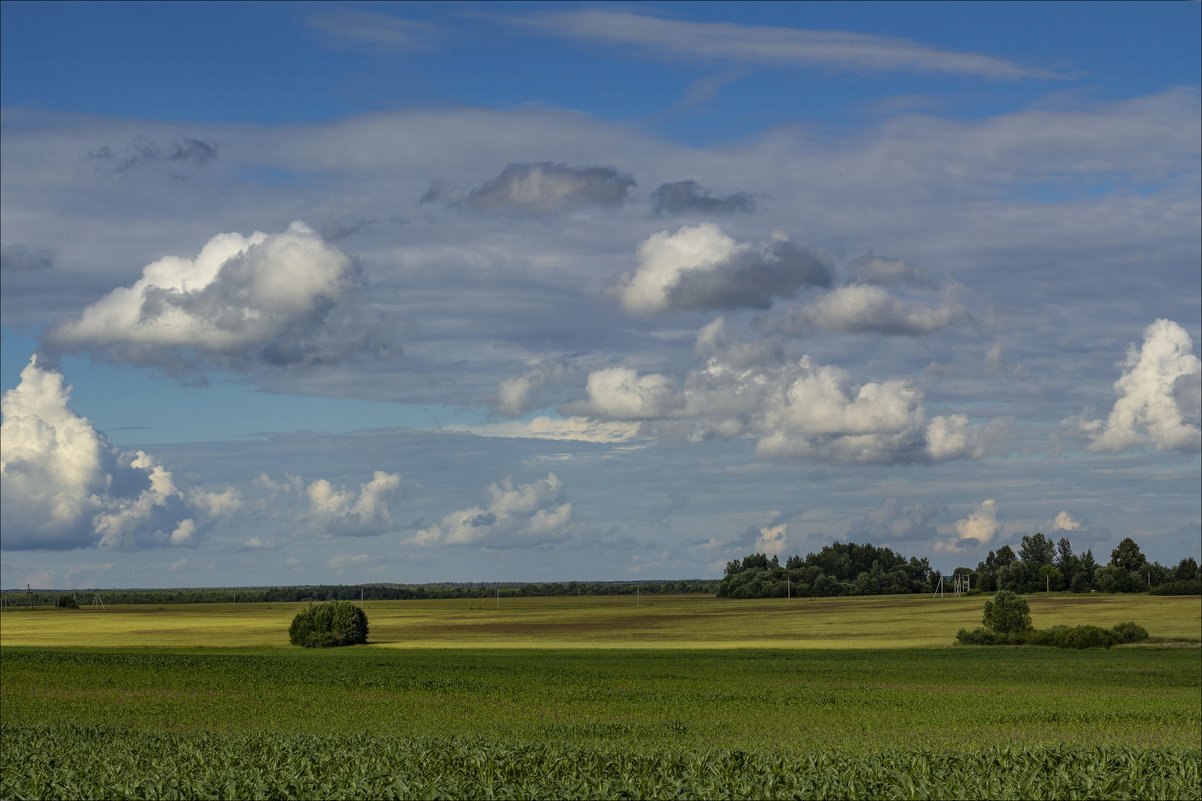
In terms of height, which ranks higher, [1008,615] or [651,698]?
[651,698]

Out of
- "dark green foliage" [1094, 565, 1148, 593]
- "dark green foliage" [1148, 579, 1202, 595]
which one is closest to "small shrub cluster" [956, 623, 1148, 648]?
"dark green foliage" [1148, 579, 1202, 595]

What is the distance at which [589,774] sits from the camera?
18469 millimetres

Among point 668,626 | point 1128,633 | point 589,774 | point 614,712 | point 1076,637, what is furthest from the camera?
point 668,626

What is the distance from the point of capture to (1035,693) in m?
57.8

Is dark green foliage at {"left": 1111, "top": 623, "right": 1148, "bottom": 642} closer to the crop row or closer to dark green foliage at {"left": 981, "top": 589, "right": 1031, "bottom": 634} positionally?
dark green foliage at {"left": 981, "top": 589, "right": 1031, "bottom": 634}

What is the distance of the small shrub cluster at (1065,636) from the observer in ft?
328

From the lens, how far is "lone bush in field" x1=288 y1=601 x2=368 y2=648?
109938mm

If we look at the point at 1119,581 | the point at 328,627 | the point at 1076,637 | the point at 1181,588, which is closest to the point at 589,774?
the point at 1076,637

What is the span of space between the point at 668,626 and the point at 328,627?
39220mm

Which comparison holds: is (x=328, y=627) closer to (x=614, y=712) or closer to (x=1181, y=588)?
(x=614, y=712)

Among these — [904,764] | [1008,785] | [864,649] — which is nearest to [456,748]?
[904,764]

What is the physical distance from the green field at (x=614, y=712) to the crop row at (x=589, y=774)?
0.06m

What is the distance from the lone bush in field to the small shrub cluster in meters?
53.7

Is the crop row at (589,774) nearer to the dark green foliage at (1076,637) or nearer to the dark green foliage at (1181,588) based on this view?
the dark green foliage at (1076,637)
